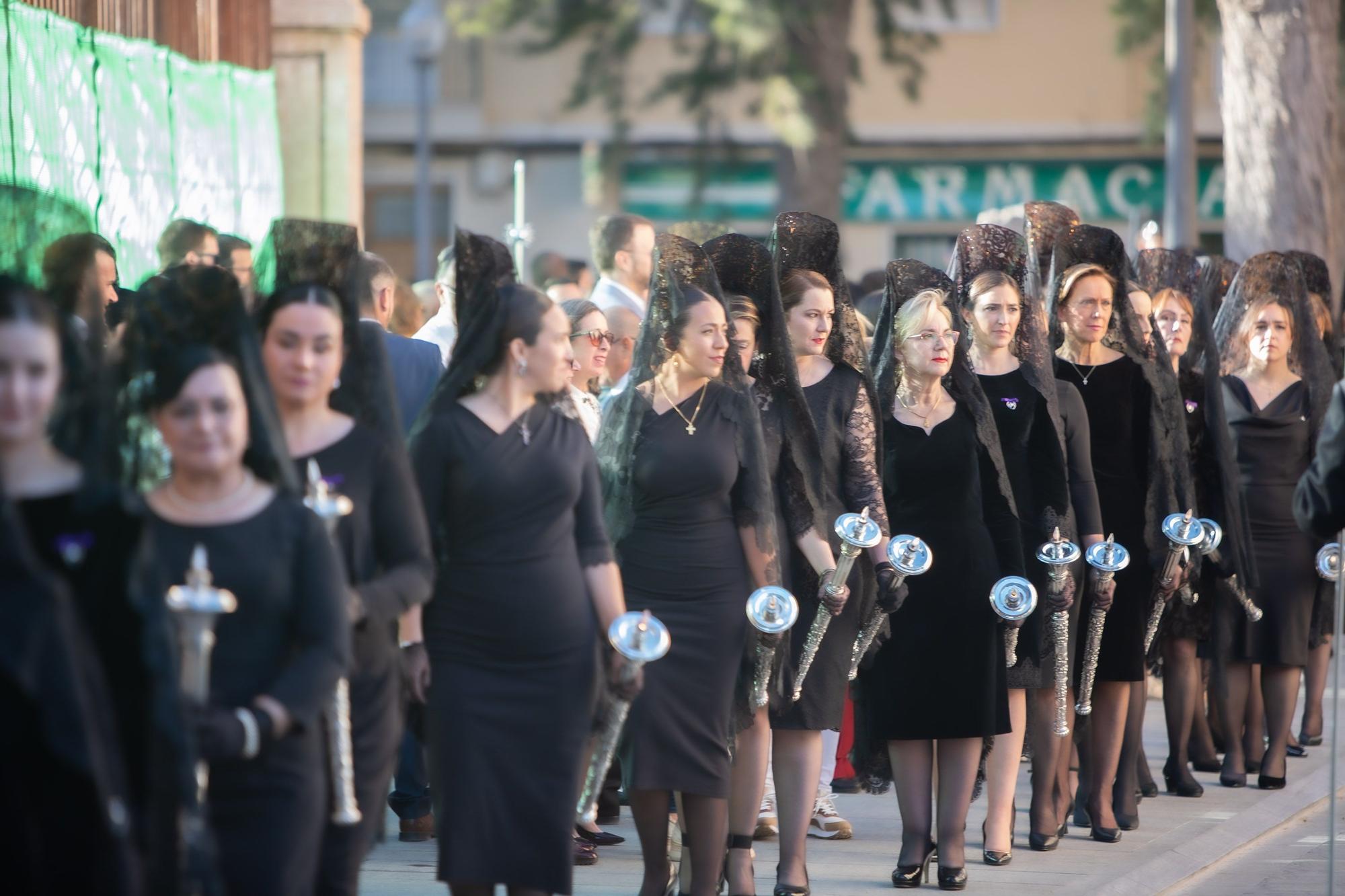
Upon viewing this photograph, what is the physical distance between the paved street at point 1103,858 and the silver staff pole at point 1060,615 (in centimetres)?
58

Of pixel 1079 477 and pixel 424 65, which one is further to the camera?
pixel 424 65

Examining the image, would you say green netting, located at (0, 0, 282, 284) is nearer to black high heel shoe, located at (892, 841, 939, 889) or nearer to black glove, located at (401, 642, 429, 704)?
black glove, located at (401, 642, 429, 704)

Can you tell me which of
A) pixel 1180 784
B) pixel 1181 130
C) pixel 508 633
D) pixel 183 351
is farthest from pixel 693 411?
pixel 1181 130

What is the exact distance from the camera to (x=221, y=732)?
13.6 ft

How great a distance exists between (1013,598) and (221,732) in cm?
381

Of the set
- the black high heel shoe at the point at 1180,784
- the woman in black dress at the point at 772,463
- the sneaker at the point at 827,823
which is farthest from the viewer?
the black high heel shoe at the point at 1180,784

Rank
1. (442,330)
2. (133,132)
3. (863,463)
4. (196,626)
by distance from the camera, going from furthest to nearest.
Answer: (133,132)
(442,330)
(863,463)
(196,626)

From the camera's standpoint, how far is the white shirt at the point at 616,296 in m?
9.41

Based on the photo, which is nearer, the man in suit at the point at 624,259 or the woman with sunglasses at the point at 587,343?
the woman with sunglasses at the point at 587,343

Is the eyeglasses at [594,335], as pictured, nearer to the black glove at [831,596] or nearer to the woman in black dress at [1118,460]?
the black glove at [831,596]

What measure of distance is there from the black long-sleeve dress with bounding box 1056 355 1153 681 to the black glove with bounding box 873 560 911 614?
5.23 ft

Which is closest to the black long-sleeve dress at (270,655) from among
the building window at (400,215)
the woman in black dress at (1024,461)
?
the woman in black dress at (1024,461)

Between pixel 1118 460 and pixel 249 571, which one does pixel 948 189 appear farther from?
pixel 249 571

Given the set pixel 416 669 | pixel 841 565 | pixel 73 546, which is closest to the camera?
pixel 73 546
